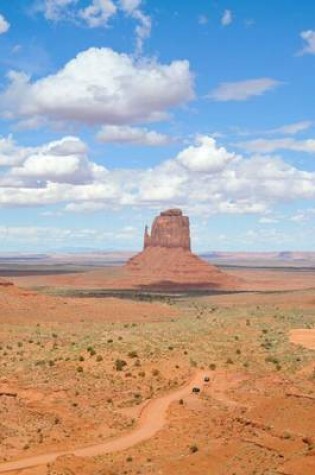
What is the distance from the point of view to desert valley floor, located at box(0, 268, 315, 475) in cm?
2559

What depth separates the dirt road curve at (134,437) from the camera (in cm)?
2618

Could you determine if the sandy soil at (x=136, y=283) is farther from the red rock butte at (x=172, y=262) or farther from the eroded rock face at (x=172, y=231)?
the eroded rock face at (x=172, y=231)

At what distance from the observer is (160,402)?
3462 centimetres

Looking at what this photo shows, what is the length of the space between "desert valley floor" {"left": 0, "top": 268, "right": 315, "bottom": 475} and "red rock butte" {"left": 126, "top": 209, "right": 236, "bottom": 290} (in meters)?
111

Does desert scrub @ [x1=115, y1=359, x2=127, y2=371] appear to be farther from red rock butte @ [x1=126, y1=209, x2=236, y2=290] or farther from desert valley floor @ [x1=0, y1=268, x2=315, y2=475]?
red rock butte @ [x1=126, y1=209, x2=236, y2=290]

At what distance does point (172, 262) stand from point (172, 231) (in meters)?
9.61

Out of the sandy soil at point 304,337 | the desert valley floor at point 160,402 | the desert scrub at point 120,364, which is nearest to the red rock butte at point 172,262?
the sandy soil at point 304,337

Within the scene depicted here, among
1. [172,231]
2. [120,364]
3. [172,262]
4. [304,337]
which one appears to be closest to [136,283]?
[172,262]

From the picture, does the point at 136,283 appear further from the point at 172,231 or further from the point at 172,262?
the point at 172,231

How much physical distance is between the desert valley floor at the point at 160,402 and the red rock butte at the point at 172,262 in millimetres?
111053

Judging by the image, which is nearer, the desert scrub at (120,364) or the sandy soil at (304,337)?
the desert scrub at (120,364)

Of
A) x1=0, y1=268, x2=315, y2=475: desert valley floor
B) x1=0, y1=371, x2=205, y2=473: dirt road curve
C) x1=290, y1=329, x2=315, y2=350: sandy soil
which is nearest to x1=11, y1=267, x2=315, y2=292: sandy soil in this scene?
x1=290, y1=329, x2=315, y2=350: sandy soil

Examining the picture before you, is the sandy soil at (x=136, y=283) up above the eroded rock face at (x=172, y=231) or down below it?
below

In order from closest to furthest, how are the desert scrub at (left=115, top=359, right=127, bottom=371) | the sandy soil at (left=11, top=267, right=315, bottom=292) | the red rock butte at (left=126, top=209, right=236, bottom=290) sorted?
the desert scrub at (left=115, top=359, right=127, bottom=371)
the sandy soil at (left=11, top=267, right=315, bottom=292)
the red rock butte at (left=126, top=209, right=236, bottom=290)
